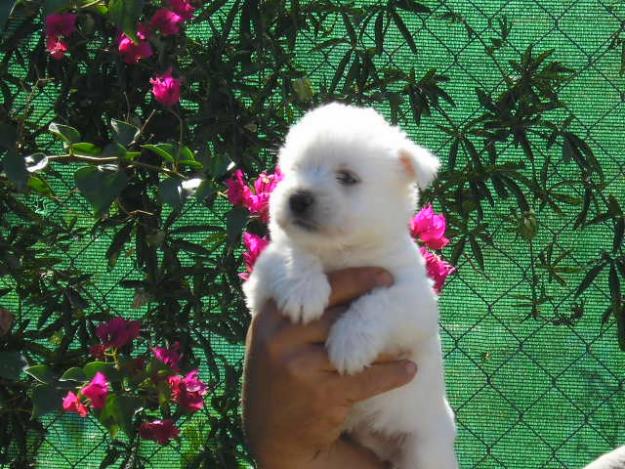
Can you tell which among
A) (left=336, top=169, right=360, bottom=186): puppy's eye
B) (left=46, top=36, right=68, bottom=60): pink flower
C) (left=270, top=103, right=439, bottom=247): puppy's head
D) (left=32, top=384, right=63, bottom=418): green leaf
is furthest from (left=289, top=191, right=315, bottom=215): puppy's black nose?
(left=46, top=36, right=68, bottom=60): pink flower

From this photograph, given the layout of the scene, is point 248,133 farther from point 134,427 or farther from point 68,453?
point 68,453

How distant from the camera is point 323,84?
3.26 meters

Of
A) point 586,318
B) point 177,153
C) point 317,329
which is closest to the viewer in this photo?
point 317,329

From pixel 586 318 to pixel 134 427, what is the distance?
1481mm

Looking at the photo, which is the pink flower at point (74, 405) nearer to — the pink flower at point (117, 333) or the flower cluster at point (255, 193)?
the pink flower at point (117, 333)

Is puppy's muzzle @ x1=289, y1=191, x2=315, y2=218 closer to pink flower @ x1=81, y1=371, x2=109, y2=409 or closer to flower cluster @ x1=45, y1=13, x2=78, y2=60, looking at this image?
pink flower @ x1=81, y1=371, x2=109, y2=409

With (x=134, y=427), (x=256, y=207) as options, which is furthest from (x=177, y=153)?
(x=134, y=427)

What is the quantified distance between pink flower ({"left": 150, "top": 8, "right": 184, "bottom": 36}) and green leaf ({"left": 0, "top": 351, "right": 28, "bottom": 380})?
875mm

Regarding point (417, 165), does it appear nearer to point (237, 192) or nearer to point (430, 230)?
point (430, 230)

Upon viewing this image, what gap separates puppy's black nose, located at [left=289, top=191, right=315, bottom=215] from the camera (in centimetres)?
217

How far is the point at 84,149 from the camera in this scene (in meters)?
2.48

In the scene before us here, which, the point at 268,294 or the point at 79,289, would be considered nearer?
the point at 268,294

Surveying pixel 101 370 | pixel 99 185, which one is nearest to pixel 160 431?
pixel 101 370

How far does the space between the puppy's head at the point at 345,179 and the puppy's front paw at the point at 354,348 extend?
7.8 inches
